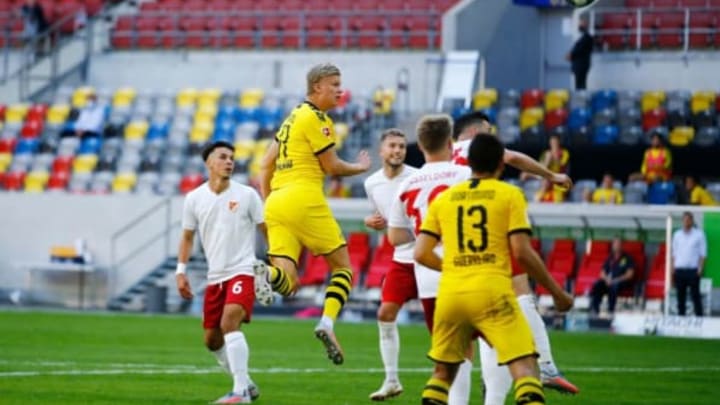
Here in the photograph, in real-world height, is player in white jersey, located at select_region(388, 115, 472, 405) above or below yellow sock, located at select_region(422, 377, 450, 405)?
above

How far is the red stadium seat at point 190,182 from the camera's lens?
37906 millimetres

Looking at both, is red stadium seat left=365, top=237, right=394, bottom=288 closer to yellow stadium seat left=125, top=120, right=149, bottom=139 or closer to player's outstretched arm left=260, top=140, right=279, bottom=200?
yellow stadium seat left=125, top=120, right=149, bottom=139

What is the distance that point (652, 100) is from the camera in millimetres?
35625

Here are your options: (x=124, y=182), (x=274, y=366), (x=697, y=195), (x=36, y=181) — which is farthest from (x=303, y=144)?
(x=36, y=181)

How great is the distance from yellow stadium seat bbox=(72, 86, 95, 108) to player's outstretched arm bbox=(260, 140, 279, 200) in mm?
26160

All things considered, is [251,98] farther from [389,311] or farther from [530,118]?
[389,311]

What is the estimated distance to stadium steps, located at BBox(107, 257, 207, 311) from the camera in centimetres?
3559

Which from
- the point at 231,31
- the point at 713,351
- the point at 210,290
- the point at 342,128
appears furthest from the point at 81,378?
the point at 231,31

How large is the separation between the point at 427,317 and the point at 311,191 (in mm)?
2362

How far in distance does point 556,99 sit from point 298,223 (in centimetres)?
2150

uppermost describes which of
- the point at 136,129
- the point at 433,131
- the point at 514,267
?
the point at 433,131

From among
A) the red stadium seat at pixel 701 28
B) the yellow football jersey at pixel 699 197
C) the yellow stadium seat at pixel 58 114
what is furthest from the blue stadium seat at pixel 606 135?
the yellow stadium seat at pixel 58 114

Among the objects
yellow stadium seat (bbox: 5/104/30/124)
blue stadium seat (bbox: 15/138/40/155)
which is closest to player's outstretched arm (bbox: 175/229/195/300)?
blue stadium seat (bbox: 15/138/40/155)

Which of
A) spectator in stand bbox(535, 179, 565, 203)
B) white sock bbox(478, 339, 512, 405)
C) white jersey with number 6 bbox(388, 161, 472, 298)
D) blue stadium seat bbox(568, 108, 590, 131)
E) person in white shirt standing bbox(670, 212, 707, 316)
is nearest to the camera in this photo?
white sock bbox(478, 339, 512, 405)
